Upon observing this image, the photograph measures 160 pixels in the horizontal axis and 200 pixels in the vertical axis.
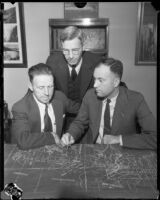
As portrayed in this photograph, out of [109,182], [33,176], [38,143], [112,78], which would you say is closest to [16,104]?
[38,143]

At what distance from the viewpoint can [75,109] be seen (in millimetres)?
1977

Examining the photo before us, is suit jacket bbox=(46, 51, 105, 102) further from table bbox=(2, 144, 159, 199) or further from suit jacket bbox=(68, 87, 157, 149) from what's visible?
table bbox=(2, 144, 159, 199)

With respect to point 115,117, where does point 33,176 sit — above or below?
below

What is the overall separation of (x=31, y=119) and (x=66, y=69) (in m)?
0.39

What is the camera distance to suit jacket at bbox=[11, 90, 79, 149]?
1953 millimetres

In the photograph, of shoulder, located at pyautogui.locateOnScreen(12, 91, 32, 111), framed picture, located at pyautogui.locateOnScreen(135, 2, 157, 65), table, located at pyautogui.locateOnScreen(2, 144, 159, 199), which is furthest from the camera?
shoulder, located at pyautogui.locateOnScreen(12, 91, 32, 111)

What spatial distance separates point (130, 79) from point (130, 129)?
1.04ft

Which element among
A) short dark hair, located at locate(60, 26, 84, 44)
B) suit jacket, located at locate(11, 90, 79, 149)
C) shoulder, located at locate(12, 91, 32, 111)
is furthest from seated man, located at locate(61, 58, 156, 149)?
shoulder, located at locate(12, 91, 32, 111)

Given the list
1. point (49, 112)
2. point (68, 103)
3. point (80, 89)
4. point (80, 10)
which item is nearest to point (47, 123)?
point (49, 112)

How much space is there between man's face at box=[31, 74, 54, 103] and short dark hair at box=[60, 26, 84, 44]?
0.84 feet

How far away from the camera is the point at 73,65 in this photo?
1.95m

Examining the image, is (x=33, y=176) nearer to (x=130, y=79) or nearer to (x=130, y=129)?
(x=130, y=129)

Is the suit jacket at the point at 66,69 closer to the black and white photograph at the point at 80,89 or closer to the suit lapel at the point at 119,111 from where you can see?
the black and white photograph at the point at 80,89

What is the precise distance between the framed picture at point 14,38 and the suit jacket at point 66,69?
0.18m
